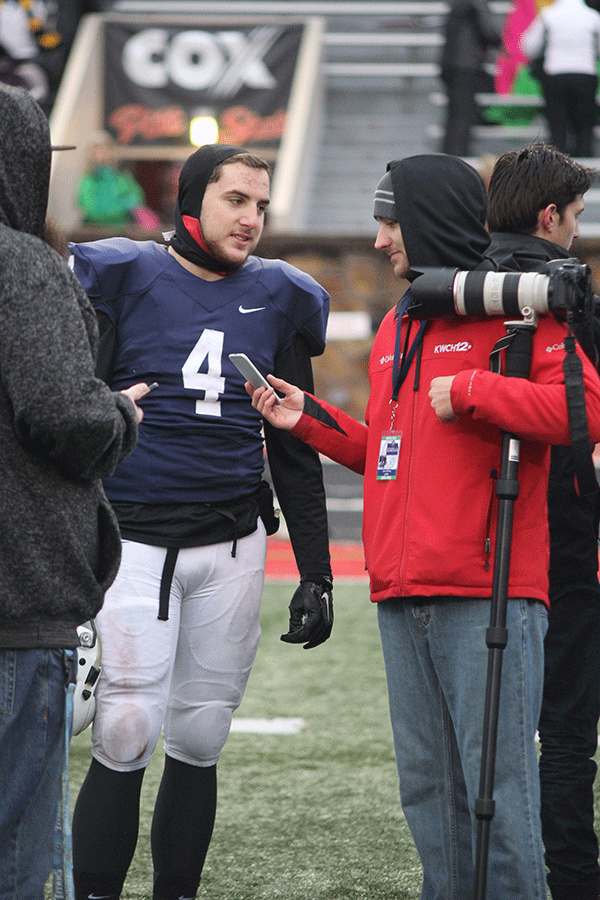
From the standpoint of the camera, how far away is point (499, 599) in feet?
6.99

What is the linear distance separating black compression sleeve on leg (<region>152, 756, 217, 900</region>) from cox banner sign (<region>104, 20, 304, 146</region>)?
1090cm

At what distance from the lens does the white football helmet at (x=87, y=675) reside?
2.51 meters

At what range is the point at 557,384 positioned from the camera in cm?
218

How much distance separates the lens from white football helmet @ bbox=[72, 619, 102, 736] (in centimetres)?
251

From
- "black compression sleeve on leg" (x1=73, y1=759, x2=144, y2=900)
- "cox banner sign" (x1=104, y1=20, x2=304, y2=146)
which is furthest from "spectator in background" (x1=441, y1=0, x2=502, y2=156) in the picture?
"black compression sleeve on leg" (x1=73, y1=759, x2=144, y2=900)

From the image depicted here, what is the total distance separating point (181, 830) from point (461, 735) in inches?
32.9

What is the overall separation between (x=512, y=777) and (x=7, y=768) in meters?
0.94

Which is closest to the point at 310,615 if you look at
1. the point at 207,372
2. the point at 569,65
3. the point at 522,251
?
the point at 207,372

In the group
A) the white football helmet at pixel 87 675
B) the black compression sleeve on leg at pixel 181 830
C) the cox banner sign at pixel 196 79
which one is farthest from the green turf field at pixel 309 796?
the cox banner sign at pixel 196 79

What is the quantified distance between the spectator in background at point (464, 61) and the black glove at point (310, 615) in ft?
30.9

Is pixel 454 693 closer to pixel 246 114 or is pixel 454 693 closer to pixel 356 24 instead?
pixel 246 114

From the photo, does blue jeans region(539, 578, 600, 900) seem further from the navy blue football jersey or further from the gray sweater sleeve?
the gray sweater sleeve

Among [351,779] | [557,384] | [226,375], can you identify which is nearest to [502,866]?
[557,384]

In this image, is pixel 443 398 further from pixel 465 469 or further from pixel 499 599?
pixel 499 599
